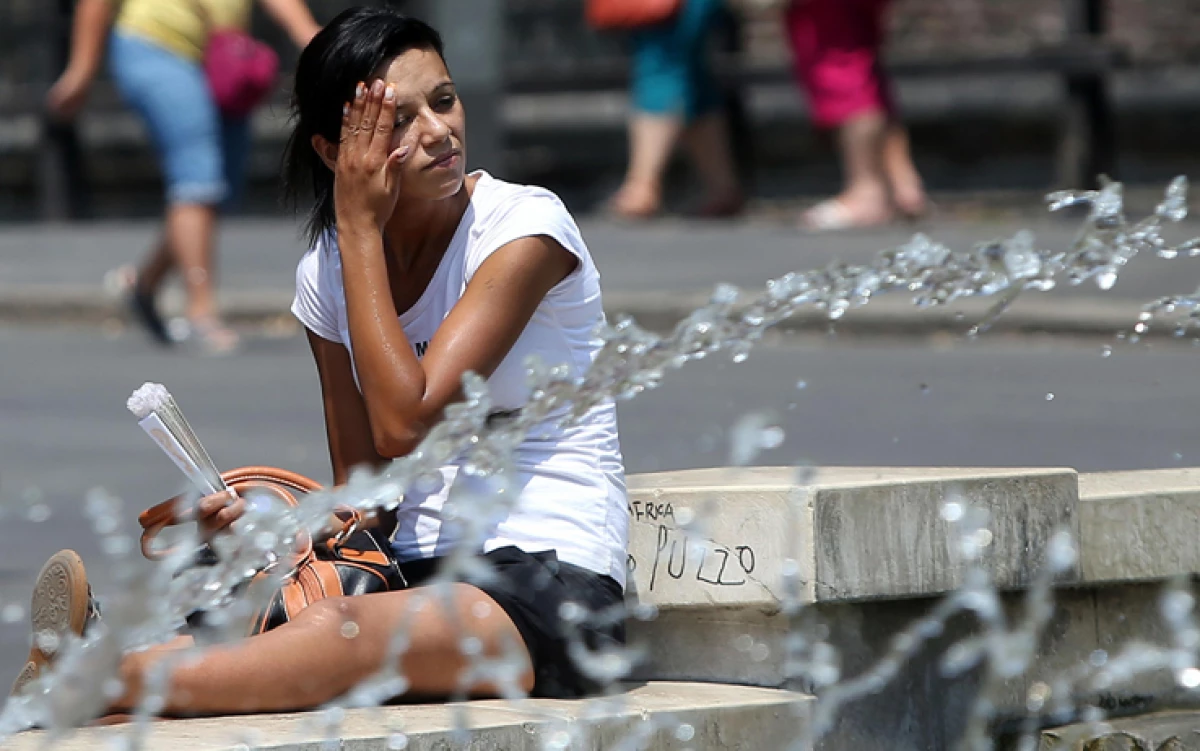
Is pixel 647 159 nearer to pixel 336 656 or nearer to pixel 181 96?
pixel 181 96

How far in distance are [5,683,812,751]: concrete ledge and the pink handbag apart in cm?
689

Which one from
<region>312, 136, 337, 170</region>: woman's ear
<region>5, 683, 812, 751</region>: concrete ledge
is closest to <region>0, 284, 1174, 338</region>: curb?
<region>312, 136, 337, 170</region>: woman's ear

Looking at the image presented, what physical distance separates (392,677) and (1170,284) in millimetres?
7191

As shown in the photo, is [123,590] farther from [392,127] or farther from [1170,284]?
[1170,284]

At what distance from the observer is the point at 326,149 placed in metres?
3.60

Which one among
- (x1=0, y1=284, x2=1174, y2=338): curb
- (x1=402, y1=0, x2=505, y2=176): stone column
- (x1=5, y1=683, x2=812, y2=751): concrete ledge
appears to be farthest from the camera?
(x1=402, y1=0, x2=505, y2=176): stone column

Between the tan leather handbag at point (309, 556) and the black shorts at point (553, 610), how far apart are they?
0.19m

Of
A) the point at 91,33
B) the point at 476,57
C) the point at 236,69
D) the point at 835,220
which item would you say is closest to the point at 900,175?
the point at 835,220

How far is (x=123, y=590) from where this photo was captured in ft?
9.72

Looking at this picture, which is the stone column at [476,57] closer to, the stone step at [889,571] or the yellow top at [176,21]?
the yellow top at [176,21]

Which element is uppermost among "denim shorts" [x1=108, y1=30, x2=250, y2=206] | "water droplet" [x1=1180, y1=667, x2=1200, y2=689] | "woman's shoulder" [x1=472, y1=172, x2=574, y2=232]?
"woman's shoulder" [x1=472, y1=172, x2=574, y2=232]

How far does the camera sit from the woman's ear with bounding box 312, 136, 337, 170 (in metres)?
3.59

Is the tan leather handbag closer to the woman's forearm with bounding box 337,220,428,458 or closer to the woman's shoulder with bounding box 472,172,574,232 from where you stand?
the woman's forearm with bounding box 337,220,428,458

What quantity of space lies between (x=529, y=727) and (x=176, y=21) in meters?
7.37
